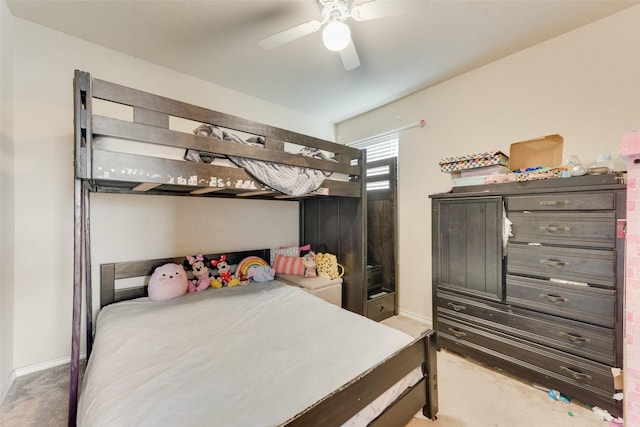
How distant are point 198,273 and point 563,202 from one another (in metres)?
3.01

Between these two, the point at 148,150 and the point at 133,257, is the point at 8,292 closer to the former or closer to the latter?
the point at 133,257

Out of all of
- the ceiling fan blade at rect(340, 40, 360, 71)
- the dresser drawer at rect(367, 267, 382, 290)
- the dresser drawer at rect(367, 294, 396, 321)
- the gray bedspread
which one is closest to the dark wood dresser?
the dresser drawer at rect(367, 294, 396, 321)

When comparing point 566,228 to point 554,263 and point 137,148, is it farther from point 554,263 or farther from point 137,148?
point 137,148

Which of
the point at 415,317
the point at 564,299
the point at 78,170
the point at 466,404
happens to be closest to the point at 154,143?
the point at 78,170

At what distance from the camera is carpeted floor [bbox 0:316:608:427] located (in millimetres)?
1559

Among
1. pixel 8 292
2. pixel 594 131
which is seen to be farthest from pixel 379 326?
pixel 8 292

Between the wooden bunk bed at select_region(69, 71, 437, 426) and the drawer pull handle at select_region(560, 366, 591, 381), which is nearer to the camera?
the wooden bunk bed at select_region(69, 71, 437, 426)

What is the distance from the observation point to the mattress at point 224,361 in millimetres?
966

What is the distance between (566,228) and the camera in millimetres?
1706

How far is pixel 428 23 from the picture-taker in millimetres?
1979

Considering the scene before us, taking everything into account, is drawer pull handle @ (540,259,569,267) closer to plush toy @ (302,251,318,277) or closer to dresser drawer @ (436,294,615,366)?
dresser drawer @ (436,294,615,366)

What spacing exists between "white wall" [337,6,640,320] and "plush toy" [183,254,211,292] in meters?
2.24

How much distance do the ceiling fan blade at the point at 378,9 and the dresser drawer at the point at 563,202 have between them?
150 centimetres

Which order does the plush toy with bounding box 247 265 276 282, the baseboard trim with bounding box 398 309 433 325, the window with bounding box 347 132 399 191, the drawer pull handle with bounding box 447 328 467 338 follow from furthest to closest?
the window with bounding box 347 132 399 191 < the baseboard trim with bounding box 398 309 433 325 < the plush toy with bounding box 247 265 276 282 < the drawer pull handle with bounding box 447 328 467 338
